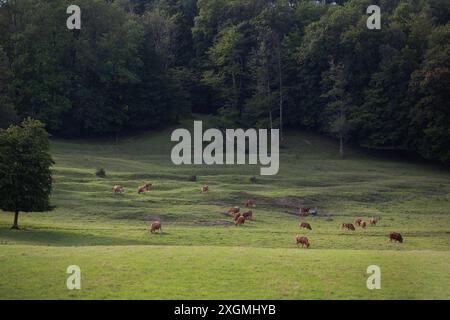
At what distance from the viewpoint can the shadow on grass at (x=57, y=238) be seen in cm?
3089

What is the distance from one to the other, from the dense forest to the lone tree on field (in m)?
31.6

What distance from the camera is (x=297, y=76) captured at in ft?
269

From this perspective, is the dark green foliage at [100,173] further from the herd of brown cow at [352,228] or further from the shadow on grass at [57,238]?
the shadow on grass at [57,238]

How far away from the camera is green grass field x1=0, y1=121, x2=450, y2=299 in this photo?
21469 millimetres

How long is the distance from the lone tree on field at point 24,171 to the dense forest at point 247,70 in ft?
104

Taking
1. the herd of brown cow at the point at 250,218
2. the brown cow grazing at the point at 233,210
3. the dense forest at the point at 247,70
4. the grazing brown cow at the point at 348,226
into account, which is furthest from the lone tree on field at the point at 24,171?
the dense forest at the point at 247,70

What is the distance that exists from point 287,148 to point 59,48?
27.9m

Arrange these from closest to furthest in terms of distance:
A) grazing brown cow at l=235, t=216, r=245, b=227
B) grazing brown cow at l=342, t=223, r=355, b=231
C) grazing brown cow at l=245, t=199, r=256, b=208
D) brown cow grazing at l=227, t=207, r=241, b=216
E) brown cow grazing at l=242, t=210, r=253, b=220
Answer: grazing brown cow at l=342, t=223, r=355, b=231
grazing brown cow at l=235, t=216, r=245, b=227
brown cow grazing at l=242, t=210, r=253, b=220
brown cow grazing at l=227, t=207, r=241, b=216
grazing brown cow at l=245, t=199, r=256, b=208

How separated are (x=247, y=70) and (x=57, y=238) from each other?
56308mm

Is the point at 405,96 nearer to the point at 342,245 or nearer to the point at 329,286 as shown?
the point at 342,245

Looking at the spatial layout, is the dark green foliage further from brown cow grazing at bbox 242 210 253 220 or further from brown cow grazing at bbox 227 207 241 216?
brown cow grazing at bbox 242 210 253 220

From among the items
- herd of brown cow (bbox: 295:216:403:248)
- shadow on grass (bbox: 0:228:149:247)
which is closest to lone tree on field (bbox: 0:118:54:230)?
shadow on grass (bbox: 0:228:149:247)

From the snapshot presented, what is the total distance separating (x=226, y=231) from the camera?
3641 centimetres

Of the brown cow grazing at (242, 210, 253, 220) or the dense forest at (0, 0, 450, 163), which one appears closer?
the brown cow grazing at (242, 210, 253, 220)
